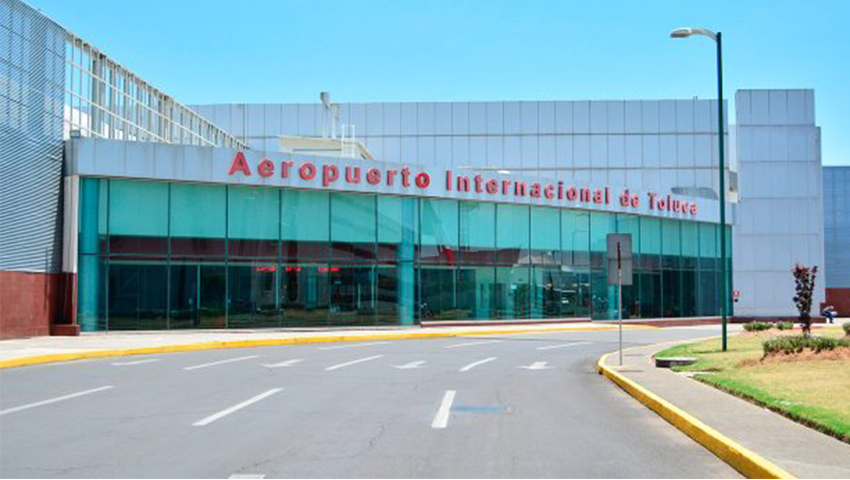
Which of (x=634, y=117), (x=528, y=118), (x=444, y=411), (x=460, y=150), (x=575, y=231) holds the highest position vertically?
(x=634, y=117)

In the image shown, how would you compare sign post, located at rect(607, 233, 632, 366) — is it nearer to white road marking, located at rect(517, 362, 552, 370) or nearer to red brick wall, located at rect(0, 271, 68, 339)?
white road marking, located at rect(517, 362, 552, 370)

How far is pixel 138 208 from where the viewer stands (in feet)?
108

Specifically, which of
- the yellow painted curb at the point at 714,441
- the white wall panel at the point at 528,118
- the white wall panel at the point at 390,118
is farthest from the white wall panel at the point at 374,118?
the yellow painted curb at the point at 714,441

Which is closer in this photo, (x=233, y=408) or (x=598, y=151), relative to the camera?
(x=233, y=408)

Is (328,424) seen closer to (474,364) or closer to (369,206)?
(474,364)

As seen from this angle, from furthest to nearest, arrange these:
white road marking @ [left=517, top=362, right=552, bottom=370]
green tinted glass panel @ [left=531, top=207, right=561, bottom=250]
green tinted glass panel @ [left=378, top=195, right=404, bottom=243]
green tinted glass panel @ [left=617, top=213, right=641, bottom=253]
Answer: green tinted glass panel @ [left=617, top=213, right=641, bottom=253]
green tinted glass panel @ [left=531, top=207, right=561, bottom=250]
green tinted glass panel @ [left=378, top=195, right=404, bottom=243]
white road marking @ [left=517, top=362, right=552, bottom=370]

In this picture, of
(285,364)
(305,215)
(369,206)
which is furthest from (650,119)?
(285,364)

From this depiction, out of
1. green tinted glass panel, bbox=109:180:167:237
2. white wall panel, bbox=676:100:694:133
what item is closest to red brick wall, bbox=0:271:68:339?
green tinted glass panel, bbox=109:180:167:237

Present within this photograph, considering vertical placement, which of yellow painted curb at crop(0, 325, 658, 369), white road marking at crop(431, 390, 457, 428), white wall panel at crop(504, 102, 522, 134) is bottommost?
yellow painted curb at crop(0, 325, 658, 369)

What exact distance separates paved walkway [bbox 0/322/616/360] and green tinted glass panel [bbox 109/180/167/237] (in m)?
3.83

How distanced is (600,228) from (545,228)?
422cm

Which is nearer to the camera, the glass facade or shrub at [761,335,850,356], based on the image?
shrub at [761,335,850,356]

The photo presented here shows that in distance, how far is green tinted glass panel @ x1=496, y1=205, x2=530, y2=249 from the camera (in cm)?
4241

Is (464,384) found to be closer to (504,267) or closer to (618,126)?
(504,267)
